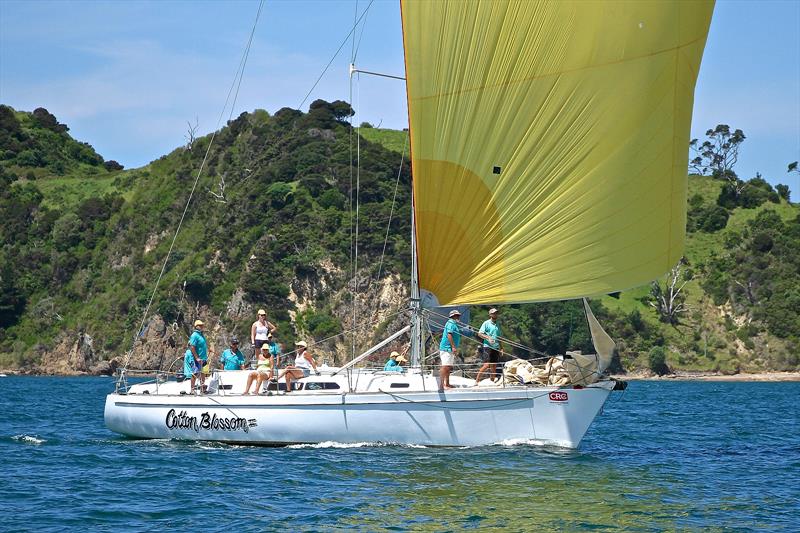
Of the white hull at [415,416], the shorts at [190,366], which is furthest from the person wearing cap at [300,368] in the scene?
the shorts at [190,366]

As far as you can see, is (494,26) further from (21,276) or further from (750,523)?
(21,276)

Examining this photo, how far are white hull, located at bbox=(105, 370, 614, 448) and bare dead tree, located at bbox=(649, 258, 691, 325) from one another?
209ft

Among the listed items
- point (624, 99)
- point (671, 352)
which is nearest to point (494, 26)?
point (624, 99)

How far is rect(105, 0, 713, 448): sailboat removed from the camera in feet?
60.3

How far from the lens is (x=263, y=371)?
68.9 ft

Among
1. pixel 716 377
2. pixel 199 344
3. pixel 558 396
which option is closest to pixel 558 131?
pixel 558 396

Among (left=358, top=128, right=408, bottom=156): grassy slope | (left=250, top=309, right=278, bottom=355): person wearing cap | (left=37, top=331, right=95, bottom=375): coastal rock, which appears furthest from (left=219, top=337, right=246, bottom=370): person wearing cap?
(left=358, top=128, right=408, bottom=156): grassy slope

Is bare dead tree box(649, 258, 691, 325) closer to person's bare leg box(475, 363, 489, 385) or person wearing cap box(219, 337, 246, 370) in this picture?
person wearing cap box(219, 337, 246, 370)

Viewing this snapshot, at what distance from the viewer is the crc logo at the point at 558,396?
754 inches

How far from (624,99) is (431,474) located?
7.48m

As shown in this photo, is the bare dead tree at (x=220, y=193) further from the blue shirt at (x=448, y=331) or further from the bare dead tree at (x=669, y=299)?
the blue shirt at (x=448, y=331)

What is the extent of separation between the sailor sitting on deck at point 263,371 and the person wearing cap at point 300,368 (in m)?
0.33

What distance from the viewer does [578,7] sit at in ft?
59.6

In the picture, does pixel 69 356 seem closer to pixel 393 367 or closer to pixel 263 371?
pixel 263 371
